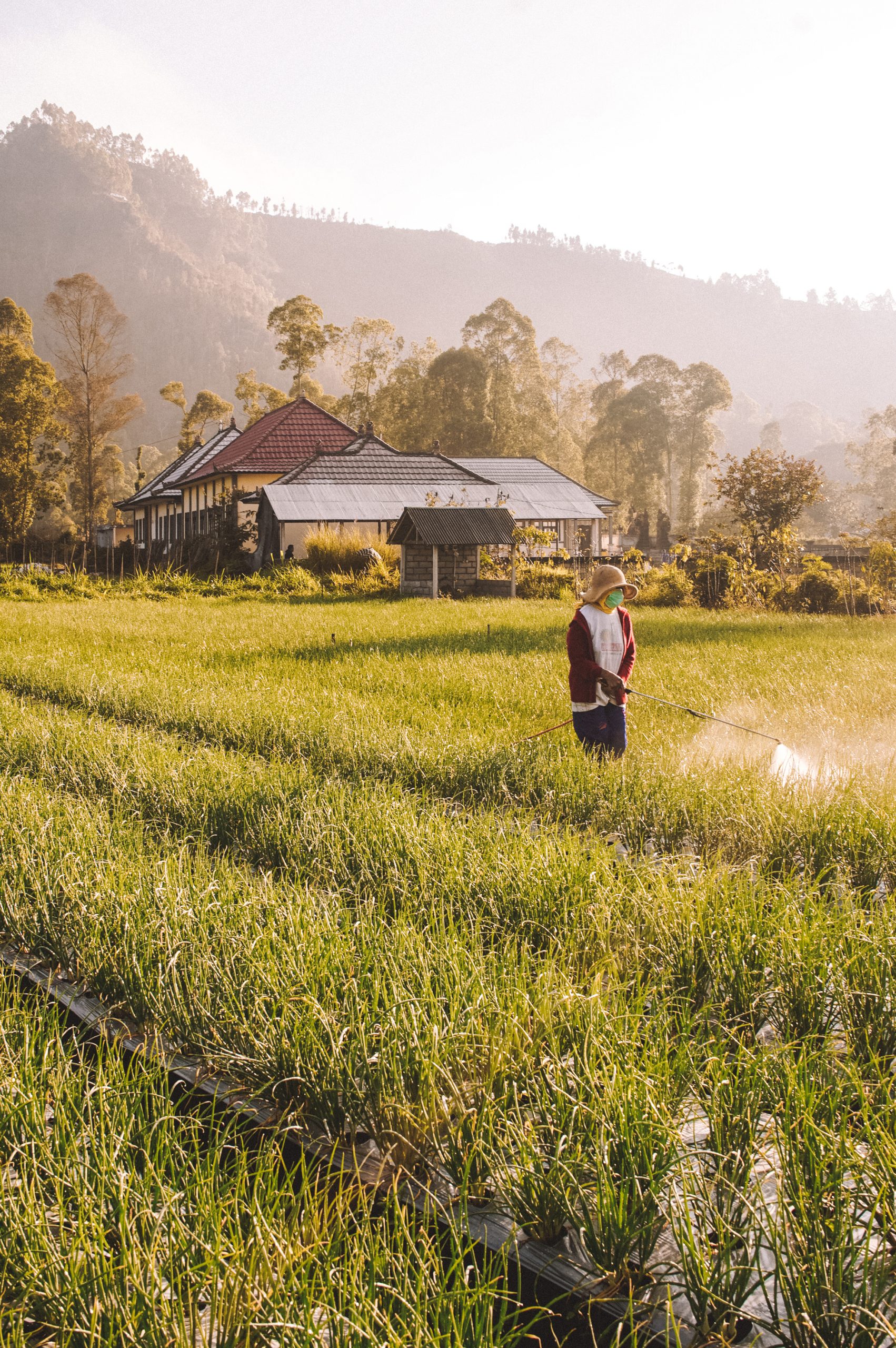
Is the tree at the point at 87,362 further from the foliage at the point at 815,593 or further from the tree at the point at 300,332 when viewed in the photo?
the foliage at the point at 815,593

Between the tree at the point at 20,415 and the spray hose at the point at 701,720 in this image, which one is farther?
the tree at the point at 20,415

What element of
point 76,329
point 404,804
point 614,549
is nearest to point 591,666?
point 404,804

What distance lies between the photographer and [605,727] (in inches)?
260

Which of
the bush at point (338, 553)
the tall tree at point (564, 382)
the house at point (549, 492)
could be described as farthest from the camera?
the tall tree at point (564, 382)

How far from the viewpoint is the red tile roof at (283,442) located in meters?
38.2

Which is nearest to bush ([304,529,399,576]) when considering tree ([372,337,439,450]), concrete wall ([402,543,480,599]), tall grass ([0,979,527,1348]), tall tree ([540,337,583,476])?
concrete wall ([402,543,480,599])

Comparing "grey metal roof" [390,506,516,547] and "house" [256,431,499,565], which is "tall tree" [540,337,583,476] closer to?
"house" [256,431,499,565]

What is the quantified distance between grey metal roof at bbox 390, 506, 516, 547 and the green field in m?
16.5

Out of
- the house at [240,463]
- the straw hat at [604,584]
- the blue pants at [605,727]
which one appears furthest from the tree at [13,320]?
the blue pants at [605,727]

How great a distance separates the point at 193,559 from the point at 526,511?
1239 cm

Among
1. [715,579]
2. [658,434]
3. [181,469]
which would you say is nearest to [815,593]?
Answer: [715,579]

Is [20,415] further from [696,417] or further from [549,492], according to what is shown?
[696,417]

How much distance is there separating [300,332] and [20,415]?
24.0m

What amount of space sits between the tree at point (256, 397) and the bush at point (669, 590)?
4567 centimetres
